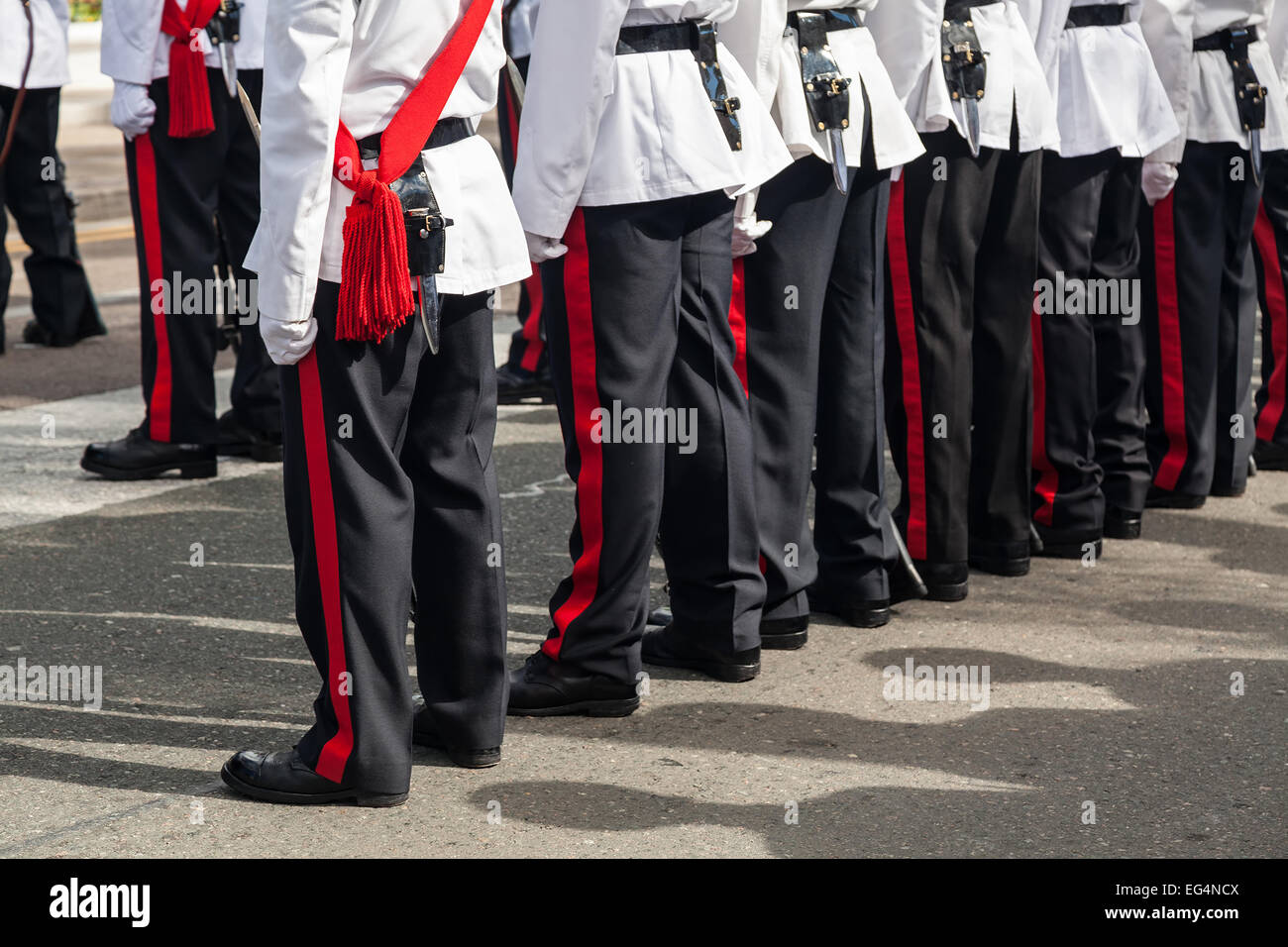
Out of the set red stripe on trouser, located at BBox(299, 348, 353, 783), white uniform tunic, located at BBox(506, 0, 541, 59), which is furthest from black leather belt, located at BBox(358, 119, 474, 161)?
white uniform tunic, located at BBox(506, 0, 541, 59)

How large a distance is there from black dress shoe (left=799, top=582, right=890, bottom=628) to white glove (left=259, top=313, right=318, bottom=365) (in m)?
2.01

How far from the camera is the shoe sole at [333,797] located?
3620mm

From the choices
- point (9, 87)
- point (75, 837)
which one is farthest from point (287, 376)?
point (9, 87)

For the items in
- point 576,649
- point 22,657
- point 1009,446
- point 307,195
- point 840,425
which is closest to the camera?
point 307,195

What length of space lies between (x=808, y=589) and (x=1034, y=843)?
1.70 metres

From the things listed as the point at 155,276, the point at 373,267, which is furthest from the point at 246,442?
the point at 373,267

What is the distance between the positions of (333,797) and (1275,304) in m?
4.45

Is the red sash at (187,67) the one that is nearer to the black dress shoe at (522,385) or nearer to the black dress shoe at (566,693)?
the black dress shoe at (522,385)

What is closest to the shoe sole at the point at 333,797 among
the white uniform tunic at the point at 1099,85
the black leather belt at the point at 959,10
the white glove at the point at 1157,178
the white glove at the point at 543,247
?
the white glove at the point at 543,247

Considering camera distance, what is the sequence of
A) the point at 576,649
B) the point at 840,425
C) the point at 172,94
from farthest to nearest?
the point at 172,94
the point at 840,425
the point at 576,649

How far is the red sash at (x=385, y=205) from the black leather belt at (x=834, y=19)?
123 cm

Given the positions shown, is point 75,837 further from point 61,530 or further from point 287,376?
point 61,530

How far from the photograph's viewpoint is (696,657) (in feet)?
14.9

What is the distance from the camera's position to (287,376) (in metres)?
3.54
